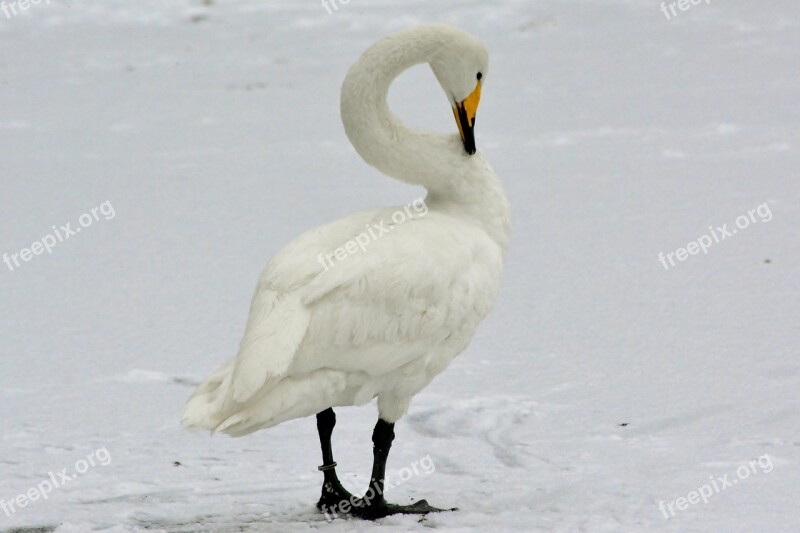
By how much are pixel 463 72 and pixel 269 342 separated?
1.22 m

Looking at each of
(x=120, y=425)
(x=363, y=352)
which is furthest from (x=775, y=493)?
(x=120, y=425)

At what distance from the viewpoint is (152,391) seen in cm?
489

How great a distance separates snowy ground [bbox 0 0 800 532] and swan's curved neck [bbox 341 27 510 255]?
79 centimetres

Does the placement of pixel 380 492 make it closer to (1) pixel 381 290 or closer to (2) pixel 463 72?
(1) pixel 381 290

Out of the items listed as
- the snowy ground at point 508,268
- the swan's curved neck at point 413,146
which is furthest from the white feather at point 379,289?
the snowy ground at point 508,268

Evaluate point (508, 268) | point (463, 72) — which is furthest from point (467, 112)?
point (508, 268)

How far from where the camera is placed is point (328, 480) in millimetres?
3996

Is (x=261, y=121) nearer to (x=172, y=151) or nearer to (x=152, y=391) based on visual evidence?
(x=172, y=151)

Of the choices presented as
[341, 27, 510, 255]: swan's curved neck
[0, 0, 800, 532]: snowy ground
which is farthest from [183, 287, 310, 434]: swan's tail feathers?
[341, 27, 510, 255]: swan's curved neck

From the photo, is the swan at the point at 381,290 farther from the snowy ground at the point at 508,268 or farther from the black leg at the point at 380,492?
the snowy ground at the point at 508,268

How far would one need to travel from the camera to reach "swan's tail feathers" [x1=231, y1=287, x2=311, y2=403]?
3.51 meters

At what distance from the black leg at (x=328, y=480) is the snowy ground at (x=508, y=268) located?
2.7 inches

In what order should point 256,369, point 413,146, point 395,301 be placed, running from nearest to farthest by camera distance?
1. point 256,369
2. point 395,301
3. point 413,146

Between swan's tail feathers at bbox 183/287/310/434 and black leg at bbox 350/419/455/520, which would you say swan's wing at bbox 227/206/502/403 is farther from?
black leg at bbox 350/419/455/520
